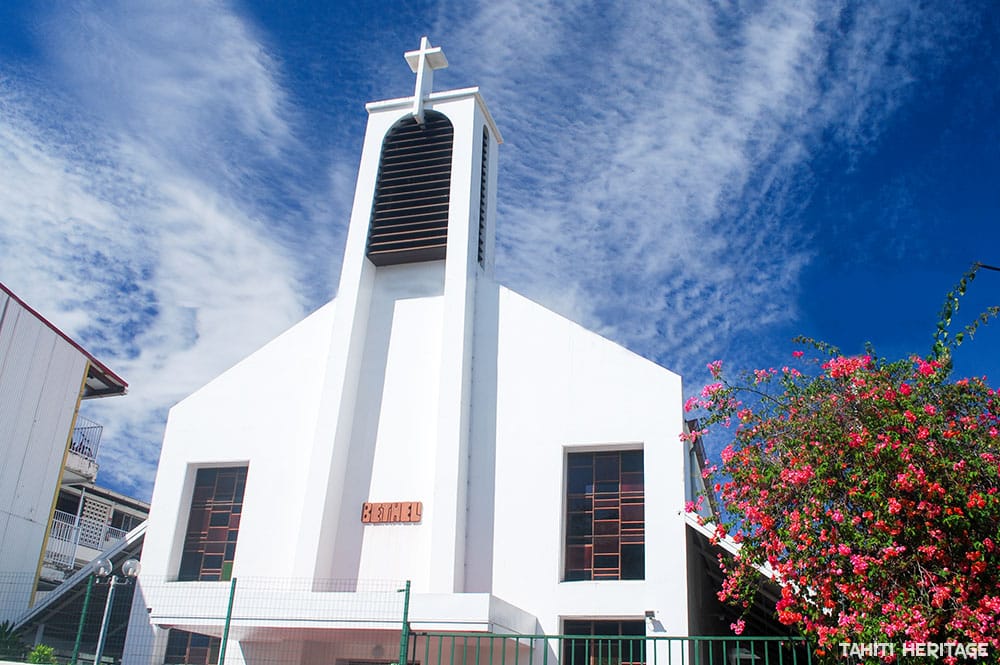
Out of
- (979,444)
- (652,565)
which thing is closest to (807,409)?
(979,444)

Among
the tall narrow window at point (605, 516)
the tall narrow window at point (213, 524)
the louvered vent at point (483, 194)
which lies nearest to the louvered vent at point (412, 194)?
the louvered vent at point (483, 194)

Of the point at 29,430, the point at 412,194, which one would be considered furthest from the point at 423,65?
the point at 29,430

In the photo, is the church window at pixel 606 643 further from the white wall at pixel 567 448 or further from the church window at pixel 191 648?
the church window at pixel 191 648

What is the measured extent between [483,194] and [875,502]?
11.8m

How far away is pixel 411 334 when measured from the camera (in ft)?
59.6

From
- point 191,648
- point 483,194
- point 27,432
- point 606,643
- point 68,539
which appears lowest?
point 191,648

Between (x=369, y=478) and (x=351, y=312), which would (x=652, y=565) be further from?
(x=351, y=312)

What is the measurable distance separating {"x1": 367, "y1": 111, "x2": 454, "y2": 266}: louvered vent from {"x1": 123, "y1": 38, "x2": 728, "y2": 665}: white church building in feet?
0.18

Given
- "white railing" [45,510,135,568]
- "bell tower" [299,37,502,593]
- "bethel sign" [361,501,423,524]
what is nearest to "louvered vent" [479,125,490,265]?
"bell tower" [299,37,502,593]

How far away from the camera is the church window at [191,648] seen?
1609 centimetres

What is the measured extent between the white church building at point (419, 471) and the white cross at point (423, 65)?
116 cm

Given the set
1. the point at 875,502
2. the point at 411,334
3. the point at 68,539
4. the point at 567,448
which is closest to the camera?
the point at 875,502

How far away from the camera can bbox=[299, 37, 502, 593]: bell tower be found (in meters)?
16.0

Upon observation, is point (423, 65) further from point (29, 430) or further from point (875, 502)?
point (875, 502)
